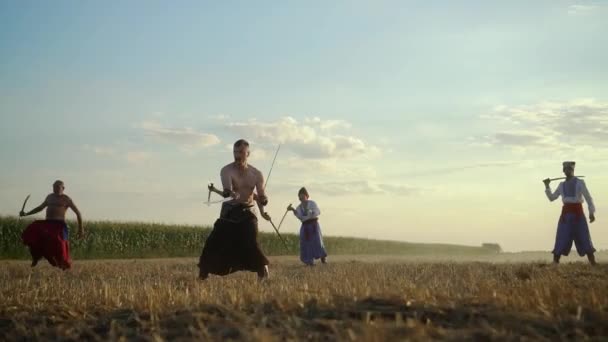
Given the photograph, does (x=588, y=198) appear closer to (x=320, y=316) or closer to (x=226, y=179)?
(x=226, y=179)

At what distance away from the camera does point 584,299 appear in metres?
6.24

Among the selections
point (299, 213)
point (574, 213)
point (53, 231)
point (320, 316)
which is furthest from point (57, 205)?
point (574, 213)

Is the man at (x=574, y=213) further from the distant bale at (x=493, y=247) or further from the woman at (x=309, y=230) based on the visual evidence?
the distant bale at (x=493, y=247)

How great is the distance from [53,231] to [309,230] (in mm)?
7180

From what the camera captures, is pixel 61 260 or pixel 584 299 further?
pixel 61 260

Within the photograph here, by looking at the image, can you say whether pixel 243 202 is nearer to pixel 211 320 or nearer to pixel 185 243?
pixel 211 320

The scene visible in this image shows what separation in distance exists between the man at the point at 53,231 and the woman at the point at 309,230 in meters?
6.32

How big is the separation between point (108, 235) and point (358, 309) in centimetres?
2818

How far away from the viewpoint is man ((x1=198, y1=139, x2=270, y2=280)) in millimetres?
10953

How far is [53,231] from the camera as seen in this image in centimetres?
1509

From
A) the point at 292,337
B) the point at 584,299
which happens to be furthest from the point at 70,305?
the point at 584,299

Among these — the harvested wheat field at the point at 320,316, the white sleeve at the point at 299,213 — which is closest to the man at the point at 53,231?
the white sleeve at the point at 299,213

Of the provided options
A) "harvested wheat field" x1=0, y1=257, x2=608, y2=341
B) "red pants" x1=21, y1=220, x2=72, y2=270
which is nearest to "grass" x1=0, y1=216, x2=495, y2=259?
"red pants" x1=21, y1=220, x2=72, y2=270

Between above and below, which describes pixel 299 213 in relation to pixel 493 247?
above
